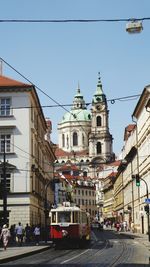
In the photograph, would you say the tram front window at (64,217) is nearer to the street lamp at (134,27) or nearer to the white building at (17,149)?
the white building at (17,149)

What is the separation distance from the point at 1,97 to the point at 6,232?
75.7 feet

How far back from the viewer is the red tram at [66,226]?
122 feet

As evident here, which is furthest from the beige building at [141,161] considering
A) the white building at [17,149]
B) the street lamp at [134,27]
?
the street lamp at [134,27]

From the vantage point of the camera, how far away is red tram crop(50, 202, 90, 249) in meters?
37.2

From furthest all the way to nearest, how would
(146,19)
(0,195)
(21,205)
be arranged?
1. (21,205)
2. (0,195)
3. (146,19)

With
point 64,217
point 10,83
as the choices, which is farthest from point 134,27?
point 10,83

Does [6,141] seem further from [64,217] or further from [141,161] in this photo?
[141,161]

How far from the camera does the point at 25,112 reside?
5488cm

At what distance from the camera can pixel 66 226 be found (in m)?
37.4

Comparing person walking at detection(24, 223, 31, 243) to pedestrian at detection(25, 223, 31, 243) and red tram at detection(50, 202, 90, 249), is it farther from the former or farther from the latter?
red tram at detection(50, 202, 90, 249)

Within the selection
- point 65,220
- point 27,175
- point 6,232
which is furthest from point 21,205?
point 6,232

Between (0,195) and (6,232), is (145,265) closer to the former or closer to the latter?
(6,232)

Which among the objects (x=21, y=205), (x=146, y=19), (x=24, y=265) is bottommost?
Result: (x=24, y=265)

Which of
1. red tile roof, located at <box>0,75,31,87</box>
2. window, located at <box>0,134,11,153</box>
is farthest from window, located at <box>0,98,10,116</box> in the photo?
window, located at <box>0,134,11,153</box>
